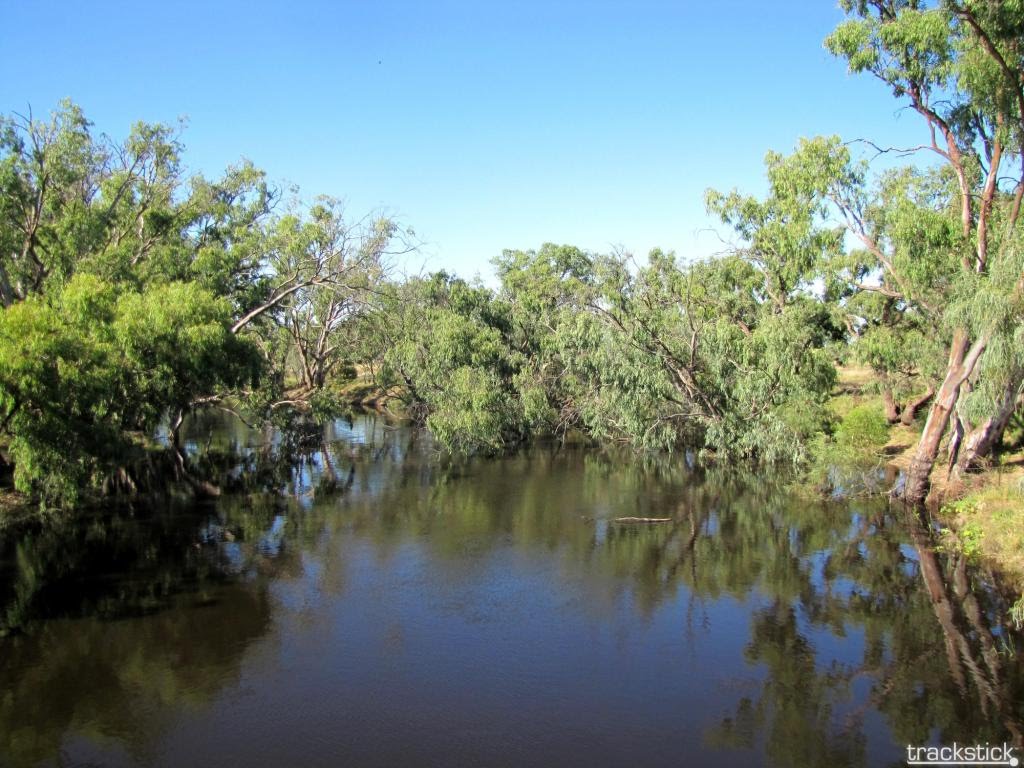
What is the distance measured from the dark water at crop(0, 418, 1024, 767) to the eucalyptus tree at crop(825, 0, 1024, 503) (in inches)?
147

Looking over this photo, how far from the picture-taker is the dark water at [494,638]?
34.1ft

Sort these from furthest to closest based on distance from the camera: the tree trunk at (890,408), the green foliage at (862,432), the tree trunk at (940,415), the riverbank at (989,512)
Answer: the tree trunk at (890,408)
the green foliage at (862,432)
the tree trunk at (940,415)
the riverbank at (989,512)

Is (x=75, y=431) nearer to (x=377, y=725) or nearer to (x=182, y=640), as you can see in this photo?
(x=182, y=640)

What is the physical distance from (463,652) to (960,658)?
7989mm

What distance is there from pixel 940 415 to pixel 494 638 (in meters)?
14.4

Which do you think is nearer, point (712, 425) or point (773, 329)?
point (773, 329)

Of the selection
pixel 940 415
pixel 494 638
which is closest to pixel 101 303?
pixel 494 638

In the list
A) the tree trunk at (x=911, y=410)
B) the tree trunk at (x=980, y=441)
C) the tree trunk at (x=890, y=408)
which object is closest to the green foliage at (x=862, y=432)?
the tree trunk at (x=980, y=441)

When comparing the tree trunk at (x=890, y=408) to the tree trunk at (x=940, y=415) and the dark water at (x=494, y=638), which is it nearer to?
the tree trunk at (x=940, y=415)

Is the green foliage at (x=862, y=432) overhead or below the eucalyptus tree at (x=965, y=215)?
below

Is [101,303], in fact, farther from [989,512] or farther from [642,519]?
[989,512]

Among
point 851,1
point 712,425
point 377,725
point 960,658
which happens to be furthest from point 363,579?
point 851,1

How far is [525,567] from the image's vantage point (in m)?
17.6

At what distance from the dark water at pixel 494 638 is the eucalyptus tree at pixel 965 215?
147 inches
